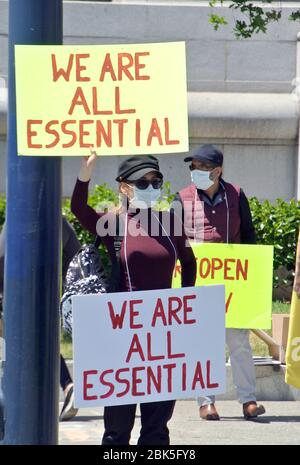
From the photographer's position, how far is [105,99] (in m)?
5.03

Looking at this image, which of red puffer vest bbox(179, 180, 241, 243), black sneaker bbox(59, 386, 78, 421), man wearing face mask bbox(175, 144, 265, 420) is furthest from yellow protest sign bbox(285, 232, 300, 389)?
black sneaker bbox(59, 386, 78, 421)

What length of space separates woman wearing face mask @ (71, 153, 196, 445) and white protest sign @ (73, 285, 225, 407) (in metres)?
0.32

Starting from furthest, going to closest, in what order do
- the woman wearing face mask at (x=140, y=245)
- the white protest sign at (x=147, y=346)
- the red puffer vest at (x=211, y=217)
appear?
the red puffer vest at (x=211, y=217) < the woman wearing face mask at (x=140, y=245) < the white protest sign at (x=147, y=346)

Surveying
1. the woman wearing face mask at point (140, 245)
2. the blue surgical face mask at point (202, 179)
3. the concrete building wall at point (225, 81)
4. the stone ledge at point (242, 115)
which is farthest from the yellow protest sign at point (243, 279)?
the stone ledge at point (242, 115)

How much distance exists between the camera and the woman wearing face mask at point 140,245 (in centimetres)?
580

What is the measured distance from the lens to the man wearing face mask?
25.8 ft

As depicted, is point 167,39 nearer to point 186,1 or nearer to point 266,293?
point 186,1

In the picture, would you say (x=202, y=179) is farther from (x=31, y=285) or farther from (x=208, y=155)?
(x=31, y=285)

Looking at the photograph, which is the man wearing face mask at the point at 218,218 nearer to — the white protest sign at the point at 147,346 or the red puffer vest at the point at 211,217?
the red puffer vest at the point at 211,217

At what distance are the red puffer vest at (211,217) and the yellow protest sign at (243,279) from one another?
0.38ft

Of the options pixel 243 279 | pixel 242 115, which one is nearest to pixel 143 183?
→ pixel 243 279

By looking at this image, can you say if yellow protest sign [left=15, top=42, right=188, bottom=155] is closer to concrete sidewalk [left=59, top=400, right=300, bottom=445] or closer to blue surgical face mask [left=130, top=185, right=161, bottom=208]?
blue surgical face mask [left=130, top=185, right=161, bottom=208]
